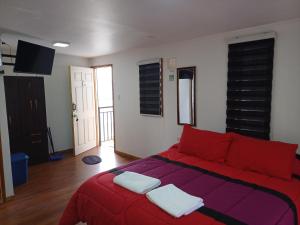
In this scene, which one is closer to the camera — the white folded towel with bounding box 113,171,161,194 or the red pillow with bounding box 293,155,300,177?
the white folded towel with bounding box 113,171,161,194

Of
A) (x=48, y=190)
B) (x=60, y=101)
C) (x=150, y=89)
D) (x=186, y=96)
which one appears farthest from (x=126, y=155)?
(x=186, y=96)

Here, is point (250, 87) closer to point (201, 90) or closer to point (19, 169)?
point (201, 90)

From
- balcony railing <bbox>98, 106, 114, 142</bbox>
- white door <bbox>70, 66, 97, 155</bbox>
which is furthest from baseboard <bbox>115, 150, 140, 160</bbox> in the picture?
balcony railing <bbox>98, 106, 114, 142</bbox>

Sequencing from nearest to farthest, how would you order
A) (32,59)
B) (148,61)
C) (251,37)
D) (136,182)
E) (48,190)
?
(136,182), (251,37), (32,59), (48,190), (148,61)

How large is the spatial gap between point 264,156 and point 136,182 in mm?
1391

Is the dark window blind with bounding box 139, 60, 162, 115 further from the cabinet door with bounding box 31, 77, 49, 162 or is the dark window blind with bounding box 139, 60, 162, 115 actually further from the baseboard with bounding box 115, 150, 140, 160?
the cabinet door with bounding box 31, 77, 49, 162

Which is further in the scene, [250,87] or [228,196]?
[250,87]

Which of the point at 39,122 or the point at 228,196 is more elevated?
the point at 39,122

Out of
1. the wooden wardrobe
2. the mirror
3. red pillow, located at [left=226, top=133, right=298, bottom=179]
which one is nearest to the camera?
red pillow, located at [left=226, top=133, right=298, bottom=179]

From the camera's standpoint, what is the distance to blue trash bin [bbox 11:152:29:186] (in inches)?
129

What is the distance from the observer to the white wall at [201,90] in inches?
99.8

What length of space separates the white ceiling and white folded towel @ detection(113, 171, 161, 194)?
1621 millimetres

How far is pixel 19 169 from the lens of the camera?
3.34 m

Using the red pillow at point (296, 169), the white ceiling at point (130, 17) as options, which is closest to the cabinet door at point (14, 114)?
the white ceiling at point (130, 17)
